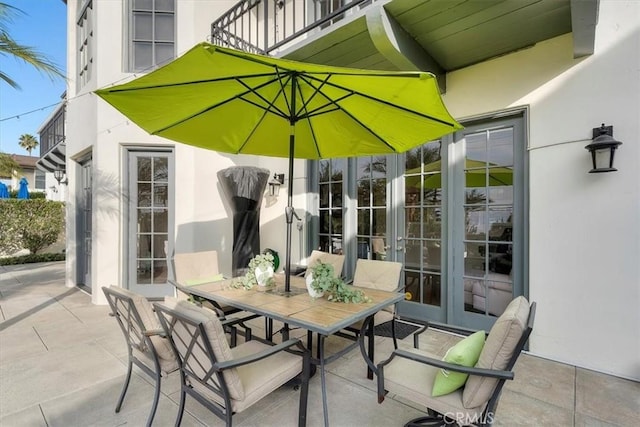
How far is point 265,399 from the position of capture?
239cm

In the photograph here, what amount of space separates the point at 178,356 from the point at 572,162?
3676 millimetres

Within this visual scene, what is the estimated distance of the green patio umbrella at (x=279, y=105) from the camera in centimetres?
199

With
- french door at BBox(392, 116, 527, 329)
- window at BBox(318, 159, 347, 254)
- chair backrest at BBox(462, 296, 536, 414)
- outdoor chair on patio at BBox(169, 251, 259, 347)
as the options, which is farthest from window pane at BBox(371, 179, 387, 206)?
chair backrest at BBox(462, 296, 536, 414)

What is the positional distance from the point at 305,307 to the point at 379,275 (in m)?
1.13

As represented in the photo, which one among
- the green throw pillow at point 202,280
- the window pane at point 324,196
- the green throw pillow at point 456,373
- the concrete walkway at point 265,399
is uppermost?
the window pane at point 324,196

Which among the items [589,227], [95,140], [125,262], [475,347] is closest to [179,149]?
[95,140]

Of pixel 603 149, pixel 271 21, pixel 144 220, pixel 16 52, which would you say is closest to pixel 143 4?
pixel 271 21

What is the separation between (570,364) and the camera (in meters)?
2.93

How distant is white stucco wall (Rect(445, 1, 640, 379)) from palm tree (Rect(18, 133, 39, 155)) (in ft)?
102

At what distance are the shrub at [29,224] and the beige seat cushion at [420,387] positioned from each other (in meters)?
11.7

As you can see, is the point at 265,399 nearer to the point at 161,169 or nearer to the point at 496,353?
the point at 496,353

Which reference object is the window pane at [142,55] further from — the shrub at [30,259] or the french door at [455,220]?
the shrub at [30,259]

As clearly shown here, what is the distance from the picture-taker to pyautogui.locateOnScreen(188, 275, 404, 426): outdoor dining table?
2.01 m

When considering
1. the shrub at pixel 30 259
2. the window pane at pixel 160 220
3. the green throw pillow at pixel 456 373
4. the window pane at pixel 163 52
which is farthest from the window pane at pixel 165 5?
the shrub at pixel 30 259
